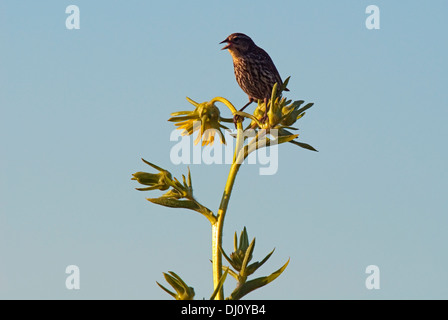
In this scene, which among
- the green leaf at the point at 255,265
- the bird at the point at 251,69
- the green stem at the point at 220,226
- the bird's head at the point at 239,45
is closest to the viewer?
the green stem at the point at 220,226

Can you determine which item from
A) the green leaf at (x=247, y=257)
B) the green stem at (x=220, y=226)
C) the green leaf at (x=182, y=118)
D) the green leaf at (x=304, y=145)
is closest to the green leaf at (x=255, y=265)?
the green leaf at (x=247, y=257)

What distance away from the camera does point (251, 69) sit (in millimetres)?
9531

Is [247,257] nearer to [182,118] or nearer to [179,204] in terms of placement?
[179,204]

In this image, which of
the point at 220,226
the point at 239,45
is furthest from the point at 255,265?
the point at 239,45

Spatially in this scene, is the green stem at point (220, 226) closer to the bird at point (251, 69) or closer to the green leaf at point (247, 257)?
the green leaf at point (247, 257)

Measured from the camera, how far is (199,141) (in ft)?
12.6

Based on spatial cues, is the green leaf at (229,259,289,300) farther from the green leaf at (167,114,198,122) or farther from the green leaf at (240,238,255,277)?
the green leaf at (167,114,198,122)

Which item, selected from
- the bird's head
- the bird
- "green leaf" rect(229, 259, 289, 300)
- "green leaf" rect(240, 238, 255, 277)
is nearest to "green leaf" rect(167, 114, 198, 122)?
"green leaf" rect(240, 238, 255, 277)

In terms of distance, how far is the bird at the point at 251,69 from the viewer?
30.6 ft

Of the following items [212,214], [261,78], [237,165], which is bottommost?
[212,214]

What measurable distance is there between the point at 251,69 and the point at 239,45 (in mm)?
529
